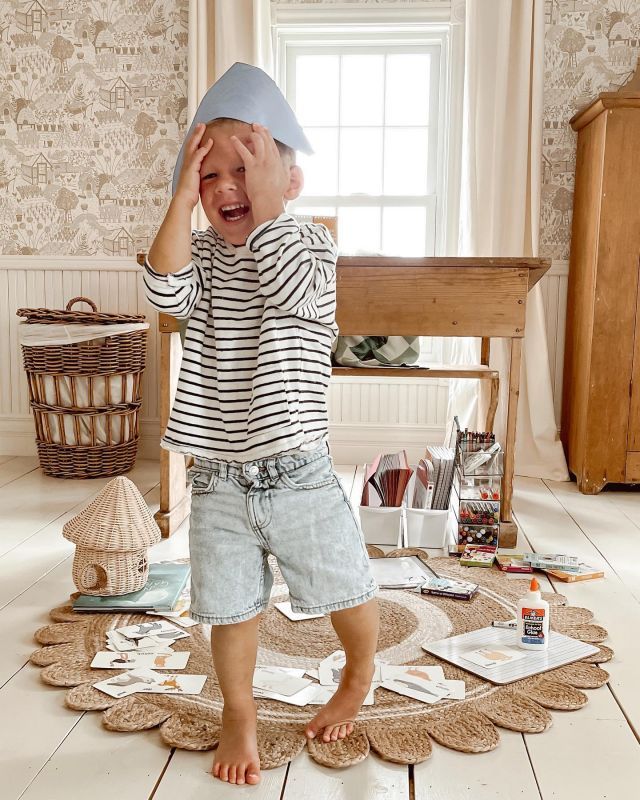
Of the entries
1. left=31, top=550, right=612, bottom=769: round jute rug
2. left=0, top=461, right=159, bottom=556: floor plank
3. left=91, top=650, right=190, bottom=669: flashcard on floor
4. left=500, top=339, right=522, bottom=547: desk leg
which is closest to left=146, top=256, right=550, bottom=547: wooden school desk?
left=500, top=339, right=522, bottom=547: desk leg

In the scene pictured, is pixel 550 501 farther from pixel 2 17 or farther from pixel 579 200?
pixel 2 17

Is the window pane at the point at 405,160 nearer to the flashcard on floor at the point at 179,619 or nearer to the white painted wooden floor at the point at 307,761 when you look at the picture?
the white painted wooden floor at the point at 307,761

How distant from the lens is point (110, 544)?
6.01 ft

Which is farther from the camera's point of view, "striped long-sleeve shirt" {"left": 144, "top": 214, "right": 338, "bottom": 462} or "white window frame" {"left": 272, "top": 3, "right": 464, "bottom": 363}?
"white window frame" {"left": 272, "top": 3, "right": 464, "bottom": 363}

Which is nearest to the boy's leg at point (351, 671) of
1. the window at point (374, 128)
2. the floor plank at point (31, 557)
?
the floor plank at point (31, 557)

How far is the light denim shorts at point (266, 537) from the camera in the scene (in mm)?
1193

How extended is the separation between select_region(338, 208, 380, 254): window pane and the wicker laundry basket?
42.3 inches

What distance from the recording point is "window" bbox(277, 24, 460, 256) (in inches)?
144

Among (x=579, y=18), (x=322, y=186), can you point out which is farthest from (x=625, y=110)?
(x=322, y=186)

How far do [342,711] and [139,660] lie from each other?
470 millimetres

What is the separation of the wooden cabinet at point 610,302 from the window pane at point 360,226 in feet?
3.17

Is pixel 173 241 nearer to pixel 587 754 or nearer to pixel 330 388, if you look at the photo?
pixel 587 754

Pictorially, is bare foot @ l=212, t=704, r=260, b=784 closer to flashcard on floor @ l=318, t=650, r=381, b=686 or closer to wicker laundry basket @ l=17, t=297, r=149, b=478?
flashcard on floor @ l=318, t=650, r=381, b=686

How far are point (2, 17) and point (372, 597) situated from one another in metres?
3.43
